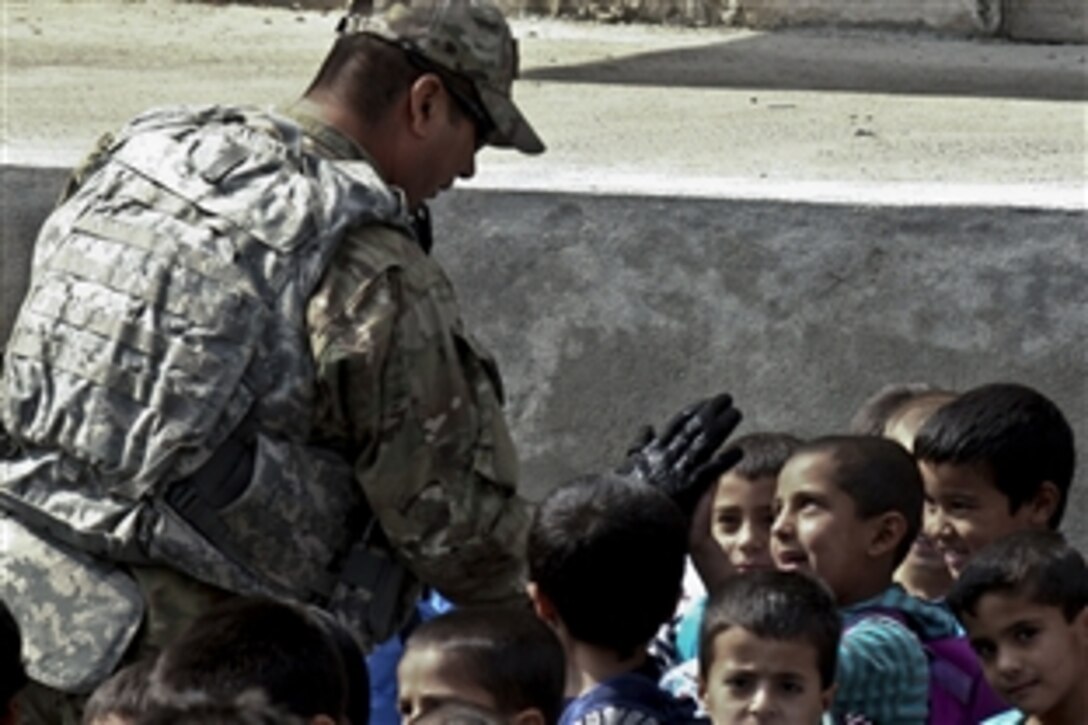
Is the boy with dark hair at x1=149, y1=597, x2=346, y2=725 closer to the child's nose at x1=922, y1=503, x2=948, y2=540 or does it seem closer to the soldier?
the soldier

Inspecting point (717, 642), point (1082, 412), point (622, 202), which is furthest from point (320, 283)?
point (1082, 412)

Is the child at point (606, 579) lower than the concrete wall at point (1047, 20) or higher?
higher

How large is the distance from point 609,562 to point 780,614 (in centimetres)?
27

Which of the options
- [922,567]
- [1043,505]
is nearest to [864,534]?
[922,567]

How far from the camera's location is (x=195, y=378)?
3865 mm

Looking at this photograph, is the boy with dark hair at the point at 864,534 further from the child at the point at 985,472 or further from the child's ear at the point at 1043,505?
the child's ear at the point at 1043,505

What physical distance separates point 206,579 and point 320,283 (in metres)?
0.46

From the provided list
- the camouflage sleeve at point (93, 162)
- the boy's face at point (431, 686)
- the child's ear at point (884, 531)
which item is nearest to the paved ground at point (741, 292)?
the child's ear at point (884, 531)

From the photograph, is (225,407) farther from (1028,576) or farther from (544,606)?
(1028,576)

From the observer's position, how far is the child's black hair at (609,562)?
155 inches

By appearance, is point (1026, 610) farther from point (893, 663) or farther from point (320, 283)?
point (320, 283)

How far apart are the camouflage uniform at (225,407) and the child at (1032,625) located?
784 millimetres

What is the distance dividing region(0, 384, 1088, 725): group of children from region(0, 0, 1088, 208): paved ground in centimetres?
116

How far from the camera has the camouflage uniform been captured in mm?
3871
